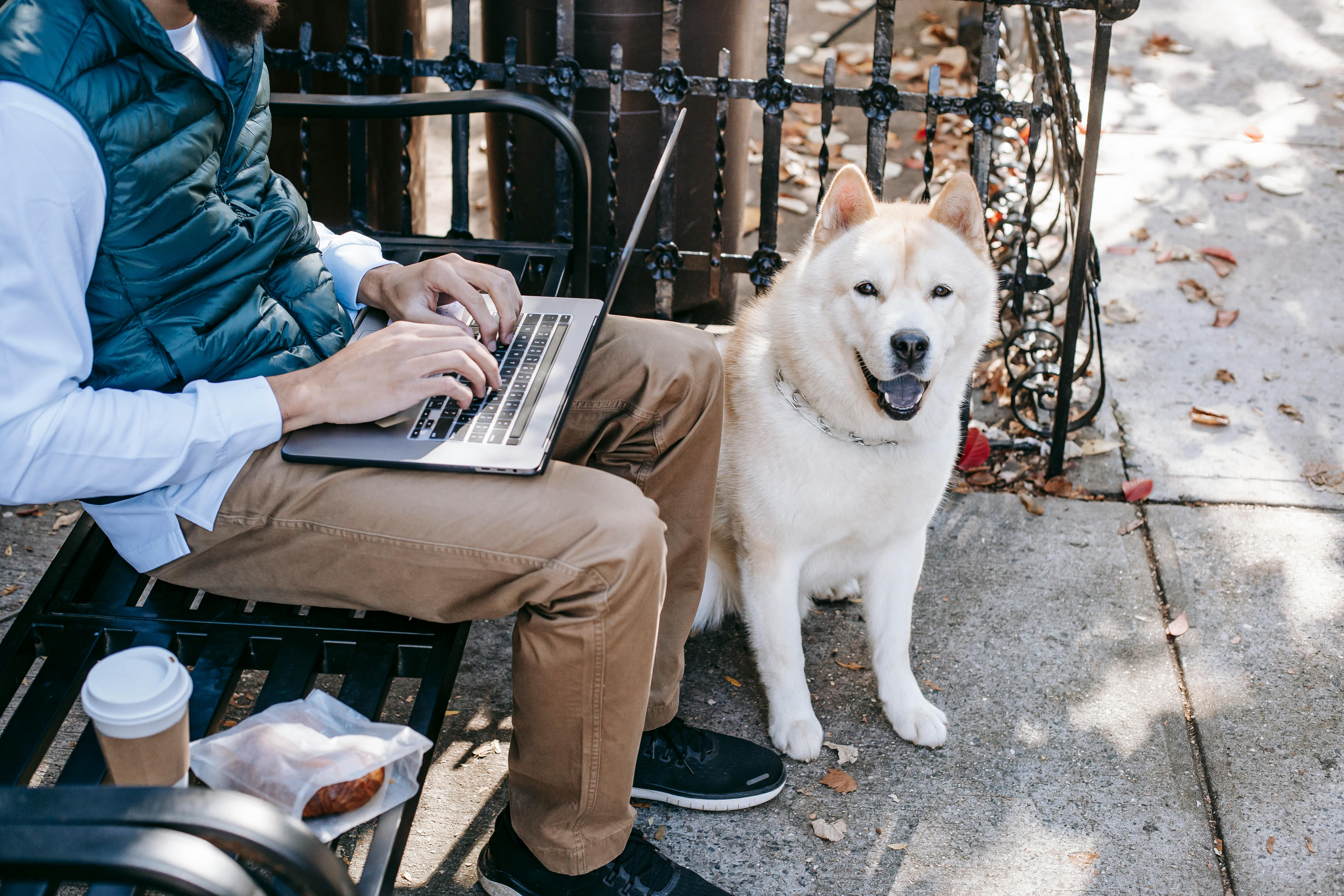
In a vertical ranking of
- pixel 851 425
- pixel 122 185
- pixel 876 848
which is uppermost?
pixel 122 185

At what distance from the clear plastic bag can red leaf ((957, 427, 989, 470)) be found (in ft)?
7.20

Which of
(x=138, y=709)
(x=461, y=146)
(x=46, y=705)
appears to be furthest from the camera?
(x=461, y=146)

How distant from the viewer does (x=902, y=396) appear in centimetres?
231

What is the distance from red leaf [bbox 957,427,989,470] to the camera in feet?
10.9

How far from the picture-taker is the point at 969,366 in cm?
244

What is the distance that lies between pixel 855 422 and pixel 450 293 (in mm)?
940

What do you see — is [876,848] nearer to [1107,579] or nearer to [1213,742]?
[1213,742]

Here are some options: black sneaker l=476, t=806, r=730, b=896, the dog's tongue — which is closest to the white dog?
the dog's tongue

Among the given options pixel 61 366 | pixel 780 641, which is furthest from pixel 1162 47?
pixel 61 366

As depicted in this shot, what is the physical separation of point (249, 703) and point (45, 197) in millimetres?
1406

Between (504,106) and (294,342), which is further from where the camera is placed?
(504,106)

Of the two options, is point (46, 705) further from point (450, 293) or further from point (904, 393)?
point (904, 393)

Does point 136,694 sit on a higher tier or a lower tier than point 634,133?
lower

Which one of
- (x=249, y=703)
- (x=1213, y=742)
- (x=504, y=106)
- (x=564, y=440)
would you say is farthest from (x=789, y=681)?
(x=504, y=106)
